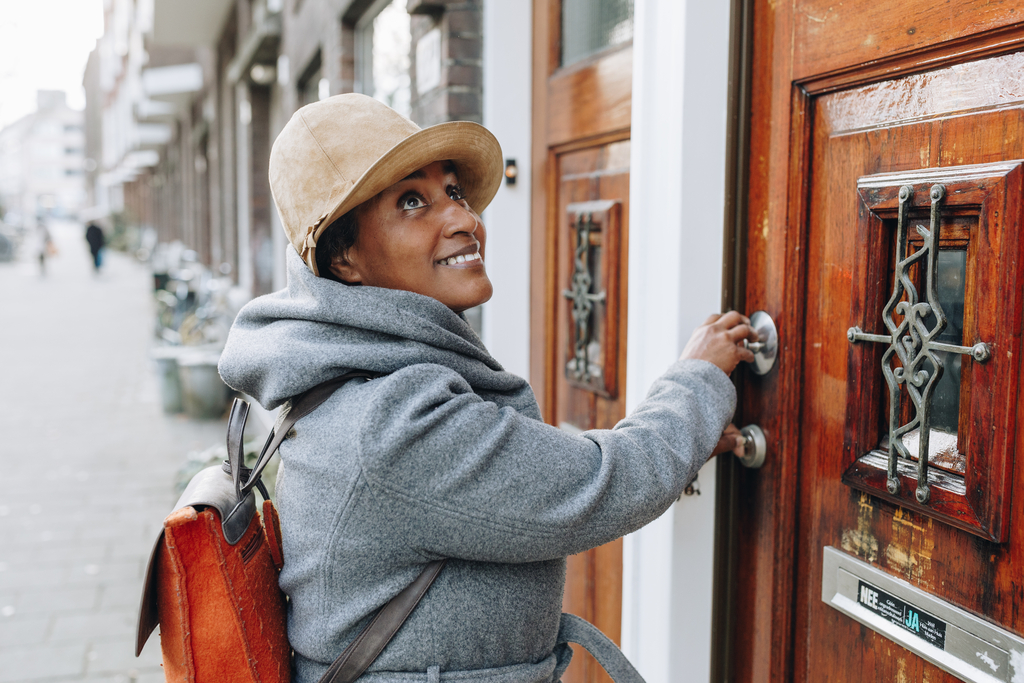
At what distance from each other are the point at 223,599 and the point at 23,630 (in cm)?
299

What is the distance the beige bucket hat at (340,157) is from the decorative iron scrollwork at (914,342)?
28.5 inches

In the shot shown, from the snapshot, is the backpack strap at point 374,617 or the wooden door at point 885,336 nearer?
the wooden door at point 885,336

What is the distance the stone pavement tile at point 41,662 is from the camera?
3162mm

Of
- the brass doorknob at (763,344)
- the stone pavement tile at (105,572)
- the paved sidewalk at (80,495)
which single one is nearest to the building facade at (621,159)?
the brass doorknob at (763,344)

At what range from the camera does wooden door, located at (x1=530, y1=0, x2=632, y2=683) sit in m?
2.07

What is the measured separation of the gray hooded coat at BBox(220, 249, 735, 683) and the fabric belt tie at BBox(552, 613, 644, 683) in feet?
0.32

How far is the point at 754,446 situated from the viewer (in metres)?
1.58

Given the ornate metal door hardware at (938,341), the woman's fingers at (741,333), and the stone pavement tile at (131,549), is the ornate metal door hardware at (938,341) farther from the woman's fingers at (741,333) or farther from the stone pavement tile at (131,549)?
the stone pavement tile at (131,549)

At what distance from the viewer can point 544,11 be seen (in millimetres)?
2418

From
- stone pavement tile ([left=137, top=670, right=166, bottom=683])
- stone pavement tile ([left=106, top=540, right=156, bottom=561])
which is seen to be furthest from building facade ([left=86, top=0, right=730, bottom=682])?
stone pavement tile ([left=106, top=540, right=156, bottom=561])

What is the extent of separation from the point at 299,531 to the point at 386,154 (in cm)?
61

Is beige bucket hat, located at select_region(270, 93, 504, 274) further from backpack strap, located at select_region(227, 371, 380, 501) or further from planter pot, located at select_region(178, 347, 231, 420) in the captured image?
planter pot, located at select_region(178, 347, 231, 420)

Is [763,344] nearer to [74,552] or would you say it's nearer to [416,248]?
[416,248]

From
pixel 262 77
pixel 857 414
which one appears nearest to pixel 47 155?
pixel 262 77
